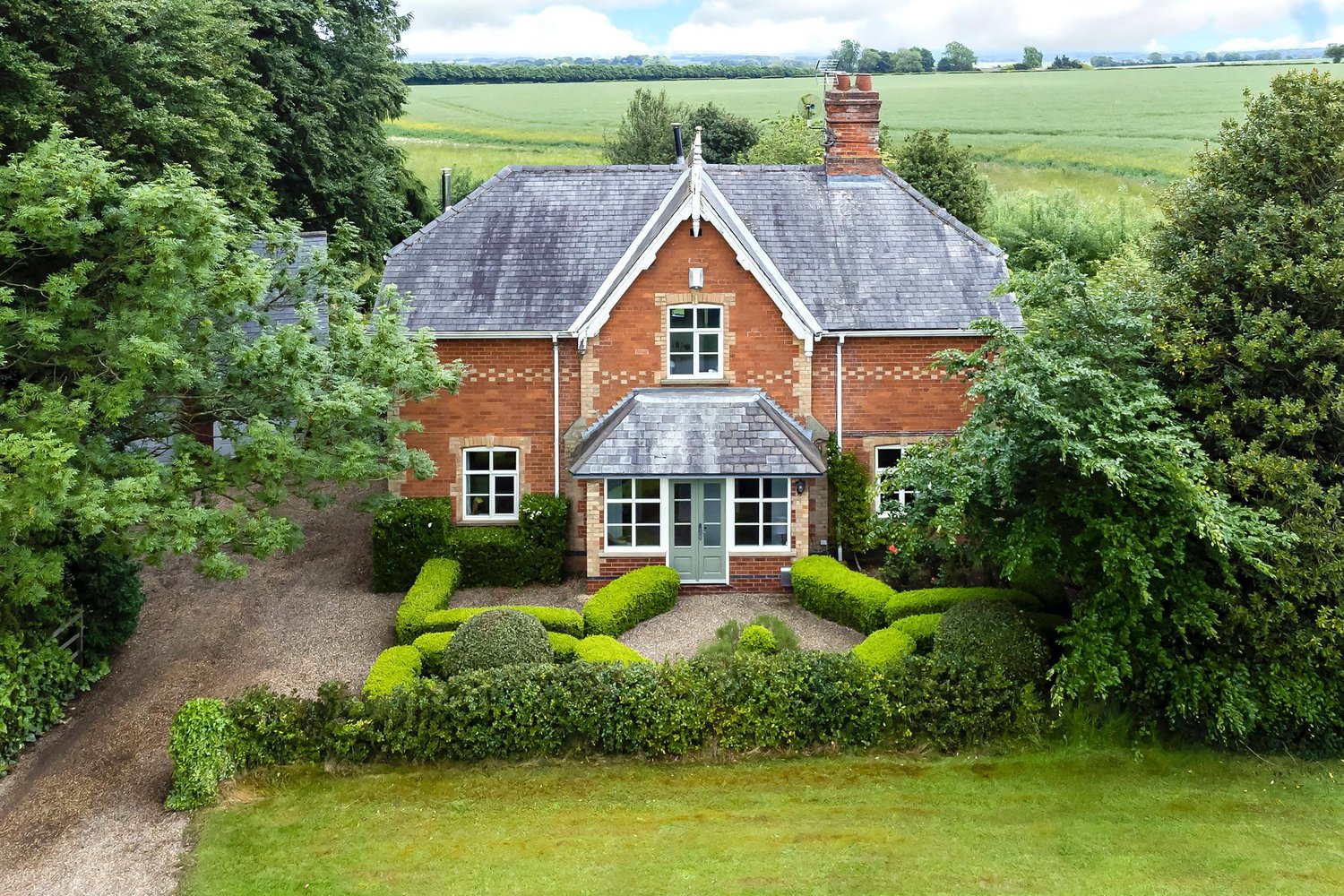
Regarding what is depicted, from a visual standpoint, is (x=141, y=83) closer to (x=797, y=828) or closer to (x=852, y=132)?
(x=852, y=132)

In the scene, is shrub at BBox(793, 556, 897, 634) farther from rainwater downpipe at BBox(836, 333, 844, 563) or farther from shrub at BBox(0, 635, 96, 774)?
shrub at BBox(0, 635, 96, 774)

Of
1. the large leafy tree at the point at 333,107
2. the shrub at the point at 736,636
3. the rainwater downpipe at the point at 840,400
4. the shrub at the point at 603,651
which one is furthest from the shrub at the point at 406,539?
the large leafy tree at the point at 333,107

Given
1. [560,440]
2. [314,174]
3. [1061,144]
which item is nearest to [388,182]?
[314,174]

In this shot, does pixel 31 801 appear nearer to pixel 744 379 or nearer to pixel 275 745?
pixel 275 745

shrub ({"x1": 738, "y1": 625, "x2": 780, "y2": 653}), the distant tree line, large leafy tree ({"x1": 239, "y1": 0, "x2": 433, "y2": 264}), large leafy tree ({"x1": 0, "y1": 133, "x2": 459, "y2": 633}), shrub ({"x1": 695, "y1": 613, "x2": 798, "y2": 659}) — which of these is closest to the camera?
large leafy tree ({"x1": 0, "y1": 133, "x2": 459, "y2": 633})

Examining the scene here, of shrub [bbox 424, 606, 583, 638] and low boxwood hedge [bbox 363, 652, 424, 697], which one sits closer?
low boxwood hedge [bbox 363, 652, 424, 697]

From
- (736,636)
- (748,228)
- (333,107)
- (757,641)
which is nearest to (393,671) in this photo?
(757,641)

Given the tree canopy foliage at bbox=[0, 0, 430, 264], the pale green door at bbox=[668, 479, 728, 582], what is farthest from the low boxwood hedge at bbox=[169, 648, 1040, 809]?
the tree canopy foliage at bbox=[0, 0, 430, 264]
